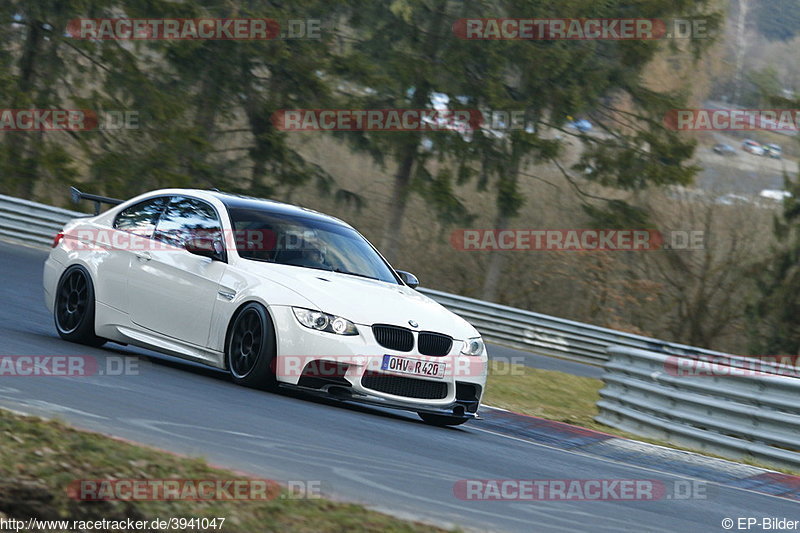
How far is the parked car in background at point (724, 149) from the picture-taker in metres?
38.2

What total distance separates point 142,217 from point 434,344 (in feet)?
10.3

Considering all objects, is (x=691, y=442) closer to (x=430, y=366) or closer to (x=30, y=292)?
(x=430, y=366)

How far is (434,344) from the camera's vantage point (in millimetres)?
9656

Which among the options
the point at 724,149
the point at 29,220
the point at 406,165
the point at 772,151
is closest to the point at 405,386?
the point at 29,220

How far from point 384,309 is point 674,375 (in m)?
4.08

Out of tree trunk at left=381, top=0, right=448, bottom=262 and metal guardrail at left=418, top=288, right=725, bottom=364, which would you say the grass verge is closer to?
metal guardrail at left=418, top=288, right=725, bottom=364

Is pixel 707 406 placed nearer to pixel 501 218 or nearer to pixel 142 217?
pixel 142 217

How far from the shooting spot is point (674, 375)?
12414 millimetres

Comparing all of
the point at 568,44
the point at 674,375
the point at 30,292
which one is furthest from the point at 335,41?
the point at 674,375

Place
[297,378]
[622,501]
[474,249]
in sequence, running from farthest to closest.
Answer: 1. [474,249]
2. [297,378]
3. [622,501]

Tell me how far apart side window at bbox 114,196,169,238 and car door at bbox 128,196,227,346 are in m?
0.11

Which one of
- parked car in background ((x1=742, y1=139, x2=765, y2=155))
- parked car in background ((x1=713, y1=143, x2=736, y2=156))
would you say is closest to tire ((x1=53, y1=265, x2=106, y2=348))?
parked car in background ((x1=713, y1=143, x2=736, y2=156))

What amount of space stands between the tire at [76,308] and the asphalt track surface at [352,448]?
260 millimetres

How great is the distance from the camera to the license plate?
9.34m
